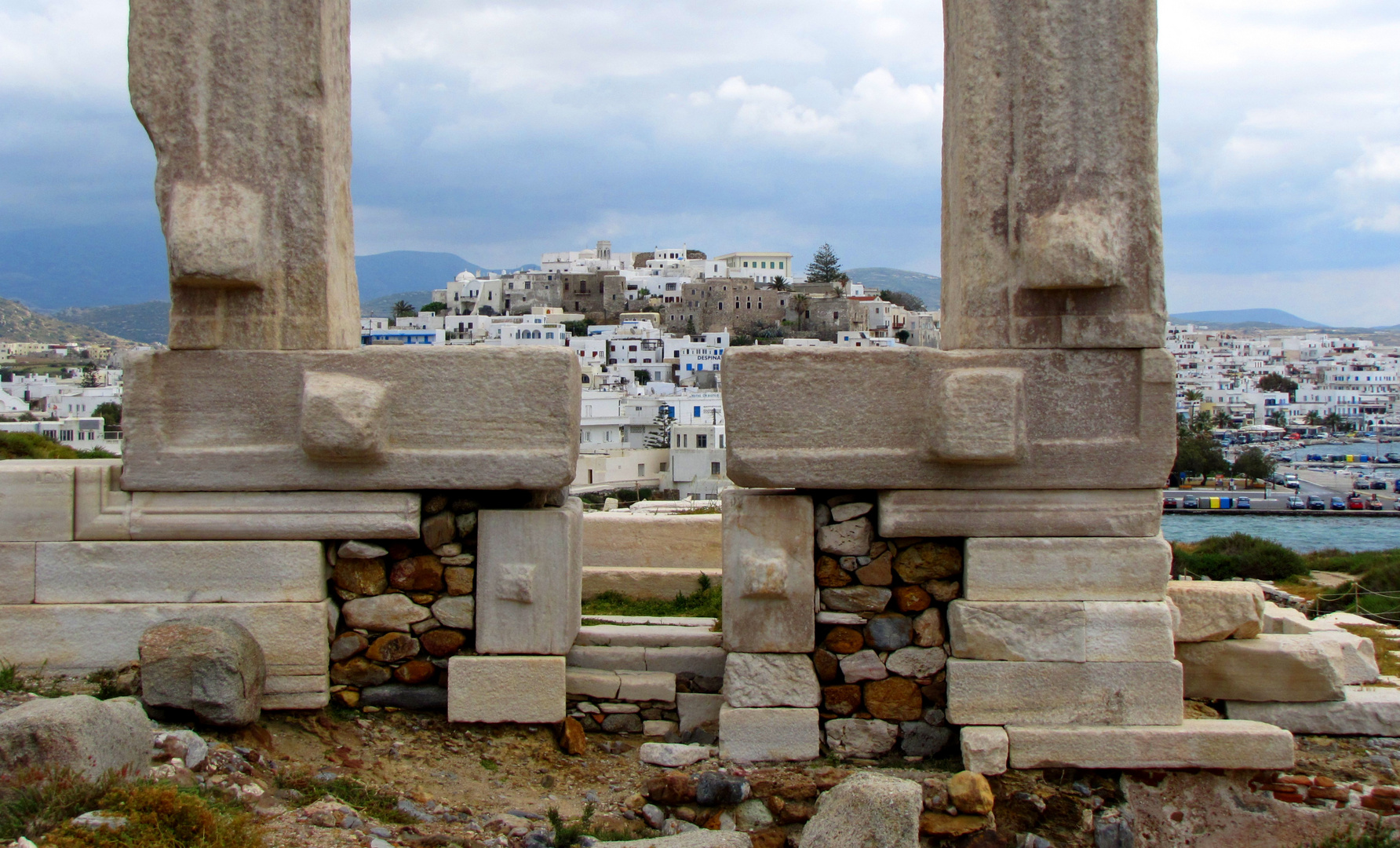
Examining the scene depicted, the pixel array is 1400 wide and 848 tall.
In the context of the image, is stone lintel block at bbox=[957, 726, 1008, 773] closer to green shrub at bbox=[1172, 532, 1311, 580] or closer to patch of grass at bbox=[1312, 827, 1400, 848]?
patch of grass at bbox=[1312, 827, 1400, 848]

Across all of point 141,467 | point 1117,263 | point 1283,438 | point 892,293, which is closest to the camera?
point 1117,263

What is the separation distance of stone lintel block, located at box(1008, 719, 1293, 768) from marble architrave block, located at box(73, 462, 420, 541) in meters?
2.82

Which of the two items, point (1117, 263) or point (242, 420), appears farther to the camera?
point (242, 420)

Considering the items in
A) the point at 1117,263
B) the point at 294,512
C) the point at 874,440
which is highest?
the point at 1117,263

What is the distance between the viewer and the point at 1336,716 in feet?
16.5

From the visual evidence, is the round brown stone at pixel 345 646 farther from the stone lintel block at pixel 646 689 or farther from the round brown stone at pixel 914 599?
the round brown stone at pixel 914 599

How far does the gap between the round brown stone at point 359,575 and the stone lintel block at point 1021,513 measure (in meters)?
2.28

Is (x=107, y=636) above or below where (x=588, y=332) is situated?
below

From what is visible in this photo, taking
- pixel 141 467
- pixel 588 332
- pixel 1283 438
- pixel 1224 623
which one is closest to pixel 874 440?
pixel 1224 623

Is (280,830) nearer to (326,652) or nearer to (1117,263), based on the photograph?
(326,652)

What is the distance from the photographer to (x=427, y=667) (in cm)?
505

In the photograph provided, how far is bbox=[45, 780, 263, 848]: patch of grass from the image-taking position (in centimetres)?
335

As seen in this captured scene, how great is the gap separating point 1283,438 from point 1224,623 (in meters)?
70.2

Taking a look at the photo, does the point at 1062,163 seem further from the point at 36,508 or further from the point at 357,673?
the point at 36,508
